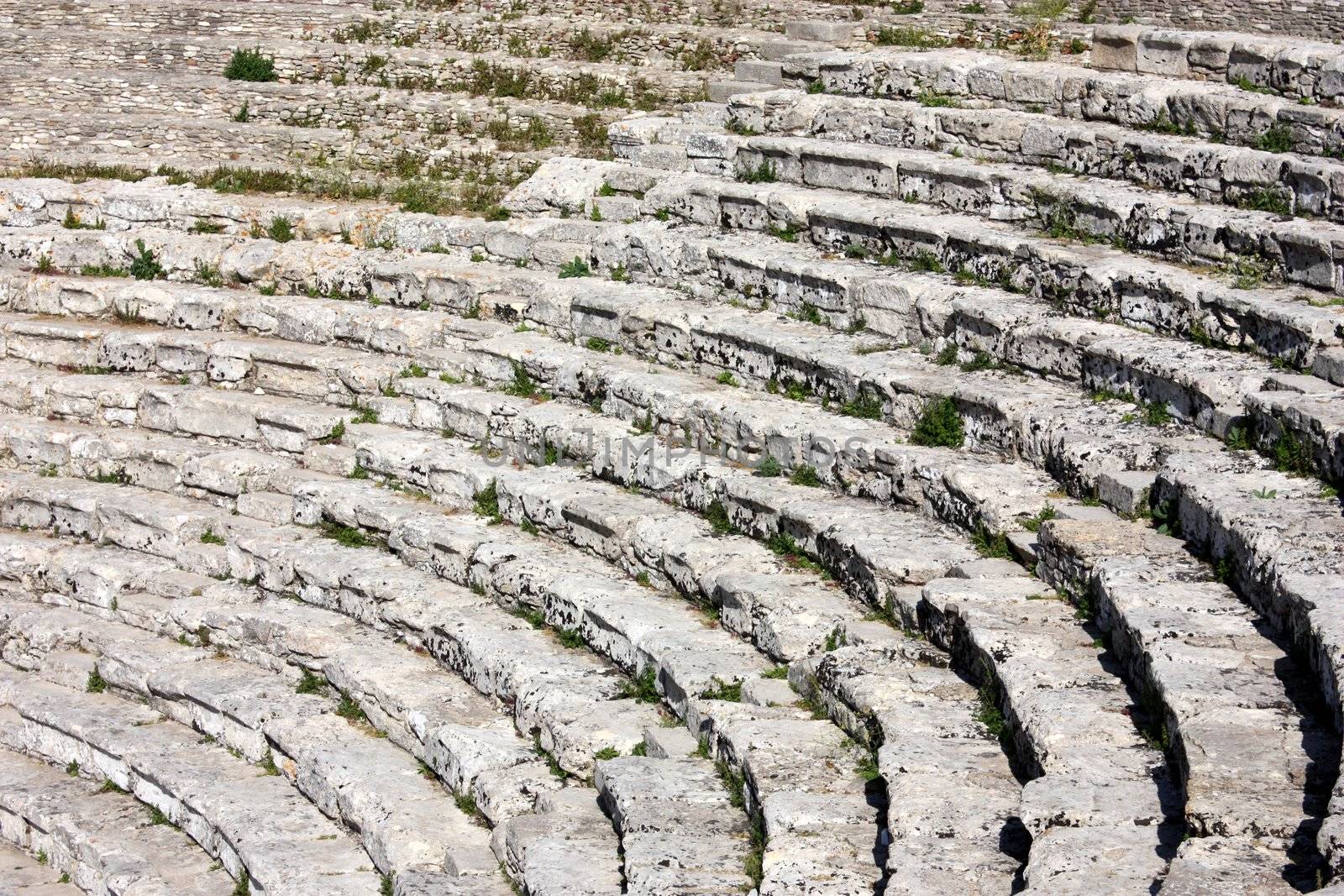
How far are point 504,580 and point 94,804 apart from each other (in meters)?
2.84

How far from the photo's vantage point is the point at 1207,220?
359 inches

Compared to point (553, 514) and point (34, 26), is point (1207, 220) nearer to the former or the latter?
point (553, 514)

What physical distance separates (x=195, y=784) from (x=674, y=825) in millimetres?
3611

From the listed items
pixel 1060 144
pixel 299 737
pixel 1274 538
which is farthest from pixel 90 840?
pixel 1060 144

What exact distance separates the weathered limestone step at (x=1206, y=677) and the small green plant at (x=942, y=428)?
153 centimetres

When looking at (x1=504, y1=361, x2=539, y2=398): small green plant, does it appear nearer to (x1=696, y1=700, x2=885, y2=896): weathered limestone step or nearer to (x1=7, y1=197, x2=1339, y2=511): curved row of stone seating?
(x1=7, y1=197, x2=1339, y2=511): curved row of stone seating

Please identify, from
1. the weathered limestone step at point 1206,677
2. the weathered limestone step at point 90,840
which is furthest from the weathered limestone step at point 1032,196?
the weathered limestone step at point 90,840

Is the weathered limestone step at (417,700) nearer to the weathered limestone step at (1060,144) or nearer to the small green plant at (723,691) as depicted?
the small green plant at (723,691)

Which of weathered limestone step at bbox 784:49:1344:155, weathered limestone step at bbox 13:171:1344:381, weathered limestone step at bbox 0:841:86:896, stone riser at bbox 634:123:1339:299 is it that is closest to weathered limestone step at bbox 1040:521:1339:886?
weathered limestone step at bbox 13:171:1344:381

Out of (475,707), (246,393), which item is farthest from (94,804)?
(246,393)

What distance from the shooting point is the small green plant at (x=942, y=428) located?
860 centimetres

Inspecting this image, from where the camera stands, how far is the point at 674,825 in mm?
6387

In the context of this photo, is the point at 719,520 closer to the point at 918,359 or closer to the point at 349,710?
the point at 918,359

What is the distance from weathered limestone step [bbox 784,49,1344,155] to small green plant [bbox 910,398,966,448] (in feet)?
9.88
